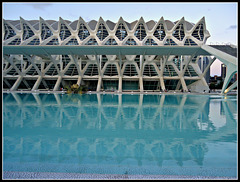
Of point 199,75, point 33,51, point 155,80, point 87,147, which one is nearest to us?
point 87,147

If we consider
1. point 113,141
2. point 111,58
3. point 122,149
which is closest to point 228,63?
point 113,141

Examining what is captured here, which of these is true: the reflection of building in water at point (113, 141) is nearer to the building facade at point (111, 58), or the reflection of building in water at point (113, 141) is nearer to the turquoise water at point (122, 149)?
the turquoise water at point (122, 149)

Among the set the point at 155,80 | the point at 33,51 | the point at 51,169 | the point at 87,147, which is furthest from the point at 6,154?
the point at 155,80

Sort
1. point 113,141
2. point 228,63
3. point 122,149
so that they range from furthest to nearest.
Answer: point 228,63, point 113,141, point 122,149

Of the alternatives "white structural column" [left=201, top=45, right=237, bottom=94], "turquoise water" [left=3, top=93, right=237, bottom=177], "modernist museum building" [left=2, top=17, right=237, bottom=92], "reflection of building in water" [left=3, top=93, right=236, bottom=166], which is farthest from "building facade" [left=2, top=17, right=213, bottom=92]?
"turquoise water" [left=3, top=93, right=237, bottom=177]

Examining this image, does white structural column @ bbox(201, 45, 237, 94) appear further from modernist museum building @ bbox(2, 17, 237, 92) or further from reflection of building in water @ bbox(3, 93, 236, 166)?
reflection of building in water @ bbox(3, 93, 236, 166)

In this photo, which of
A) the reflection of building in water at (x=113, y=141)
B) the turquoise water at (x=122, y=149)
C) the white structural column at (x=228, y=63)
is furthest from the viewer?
the white structural column at (x=228, y=63)

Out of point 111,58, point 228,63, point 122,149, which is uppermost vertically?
point 111,58

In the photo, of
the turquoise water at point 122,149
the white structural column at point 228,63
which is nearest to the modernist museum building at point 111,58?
the white structural column at point 228,63

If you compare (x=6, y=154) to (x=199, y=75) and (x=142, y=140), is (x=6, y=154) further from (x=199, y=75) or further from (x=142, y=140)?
(x=199, y=75)

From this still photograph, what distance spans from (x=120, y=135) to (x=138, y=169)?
189 cm

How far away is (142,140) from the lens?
449cm

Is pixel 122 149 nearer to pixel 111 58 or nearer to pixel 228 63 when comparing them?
pixel 228 63

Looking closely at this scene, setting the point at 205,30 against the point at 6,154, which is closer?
the point at 6,154
